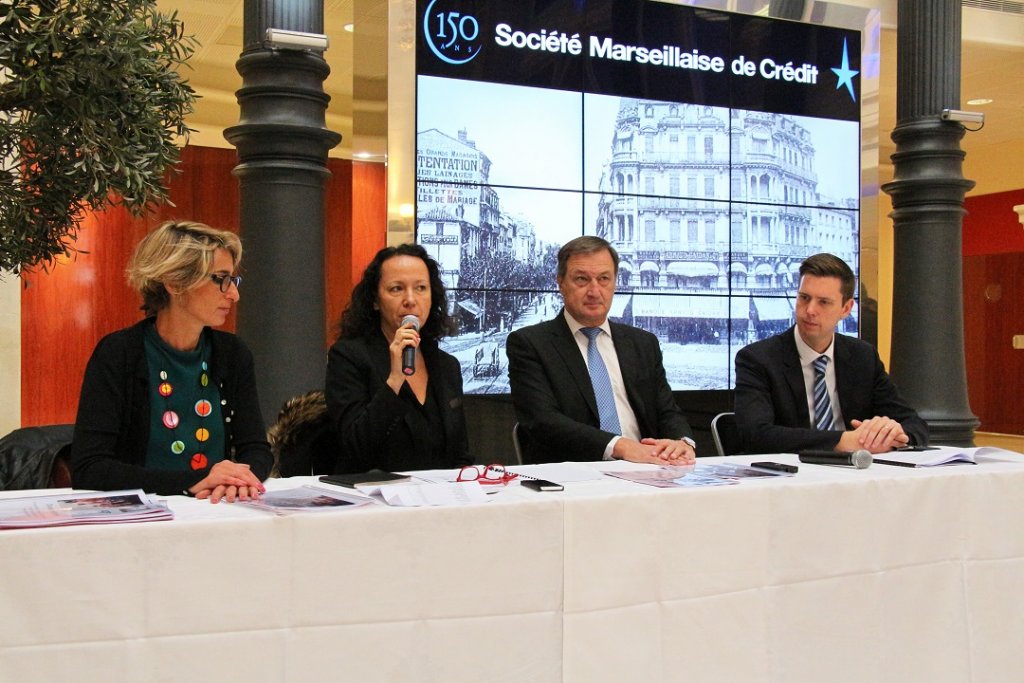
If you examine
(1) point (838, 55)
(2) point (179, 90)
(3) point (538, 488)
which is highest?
(1) point (838, 55)

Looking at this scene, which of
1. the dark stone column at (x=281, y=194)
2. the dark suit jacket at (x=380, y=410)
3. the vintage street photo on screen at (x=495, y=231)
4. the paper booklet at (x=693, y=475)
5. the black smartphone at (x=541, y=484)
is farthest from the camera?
the vintage street photo on screen at (x=495, y=231)

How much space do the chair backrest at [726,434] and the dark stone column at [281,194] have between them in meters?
1.80

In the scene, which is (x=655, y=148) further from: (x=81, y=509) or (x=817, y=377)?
(x=81, y=509)

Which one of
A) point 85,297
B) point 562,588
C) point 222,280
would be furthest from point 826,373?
point 85,297

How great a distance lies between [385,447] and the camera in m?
2.67

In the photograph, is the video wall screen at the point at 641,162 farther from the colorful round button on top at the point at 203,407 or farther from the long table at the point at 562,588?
the long table at the point at 562,588

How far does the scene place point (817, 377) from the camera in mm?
3242

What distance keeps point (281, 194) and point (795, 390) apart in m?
2.25

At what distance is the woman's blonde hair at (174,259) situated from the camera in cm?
220

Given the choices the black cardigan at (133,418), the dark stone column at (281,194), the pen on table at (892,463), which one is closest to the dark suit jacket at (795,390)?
the pen on table at (892,463)

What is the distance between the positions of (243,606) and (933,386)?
5132 mm

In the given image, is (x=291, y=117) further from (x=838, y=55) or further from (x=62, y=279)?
(x=62, y=279)

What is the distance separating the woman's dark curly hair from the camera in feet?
9.35

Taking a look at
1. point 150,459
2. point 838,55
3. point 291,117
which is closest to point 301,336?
point 291,117
